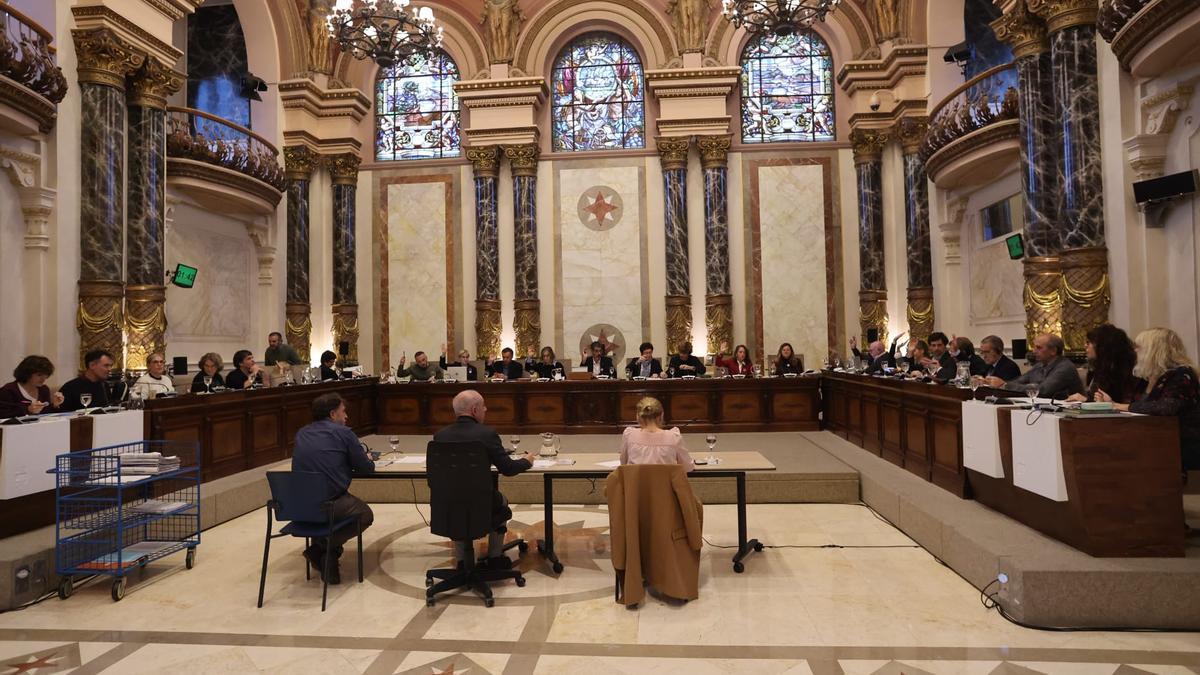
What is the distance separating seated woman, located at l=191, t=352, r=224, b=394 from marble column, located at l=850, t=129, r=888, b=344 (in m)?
11.1

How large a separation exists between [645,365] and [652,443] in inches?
245

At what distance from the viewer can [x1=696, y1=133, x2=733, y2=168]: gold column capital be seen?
1373cm

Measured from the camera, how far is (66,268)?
26.9 feet

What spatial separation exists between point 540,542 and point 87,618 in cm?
287

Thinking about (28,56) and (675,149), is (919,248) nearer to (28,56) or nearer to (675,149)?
(675,149)

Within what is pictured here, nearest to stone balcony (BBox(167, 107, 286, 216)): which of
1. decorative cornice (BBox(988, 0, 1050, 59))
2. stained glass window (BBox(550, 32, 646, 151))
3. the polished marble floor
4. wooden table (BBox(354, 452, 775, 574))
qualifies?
stained glass window (BBox(550, 32, 646, 151))

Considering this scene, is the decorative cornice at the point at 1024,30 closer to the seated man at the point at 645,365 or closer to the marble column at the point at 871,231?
the marble column at the point at 871,231

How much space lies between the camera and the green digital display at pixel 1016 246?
9.62 m

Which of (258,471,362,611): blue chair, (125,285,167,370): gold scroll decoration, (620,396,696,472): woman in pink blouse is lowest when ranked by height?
(258,471,362,611): blue chair

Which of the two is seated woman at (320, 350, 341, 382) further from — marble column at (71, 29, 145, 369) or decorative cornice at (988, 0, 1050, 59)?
decorative cornice at (988, 0, 1050, 59)

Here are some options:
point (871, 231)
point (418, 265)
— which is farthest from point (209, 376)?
point (871, 231)

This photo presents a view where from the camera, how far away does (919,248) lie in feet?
41.5

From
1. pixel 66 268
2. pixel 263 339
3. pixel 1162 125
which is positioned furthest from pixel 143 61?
pixel 1162 125

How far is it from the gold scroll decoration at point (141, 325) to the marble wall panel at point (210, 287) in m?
2.12
